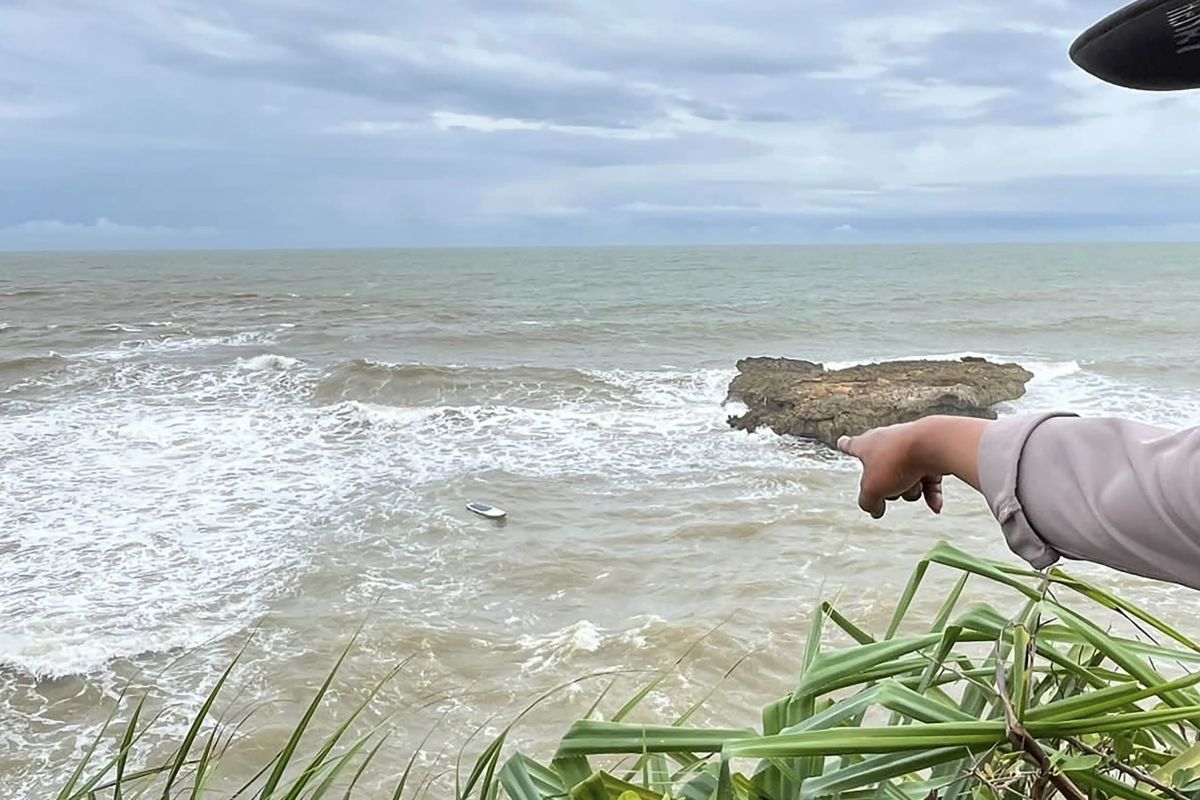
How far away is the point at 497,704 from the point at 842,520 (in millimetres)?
4655

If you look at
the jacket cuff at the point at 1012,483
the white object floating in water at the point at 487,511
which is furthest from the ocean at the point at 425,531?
the jacket cuff at the point at 1012,483

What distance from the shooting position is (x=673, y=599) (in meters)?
7.45

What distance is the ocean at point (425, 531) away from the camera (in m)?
6.12

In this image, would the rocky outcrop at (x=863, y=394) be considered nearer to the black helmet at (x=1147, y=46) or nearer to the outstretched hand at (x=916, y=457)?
the outstretched hand at (x=916, y=457)

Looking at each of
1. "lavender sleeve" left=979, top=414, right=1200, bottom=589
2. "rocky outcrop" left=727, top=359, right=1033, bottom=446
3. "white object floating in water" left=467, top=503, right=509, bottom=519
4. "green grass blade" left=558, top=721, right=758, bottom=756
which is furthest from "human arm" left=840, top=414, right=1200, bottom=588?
"rocky outcrop" left=727, top=359, right=1033, bottom=446

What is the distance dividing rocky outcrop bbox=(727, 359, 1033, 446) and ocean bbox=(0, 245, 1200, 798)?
1.34 feet

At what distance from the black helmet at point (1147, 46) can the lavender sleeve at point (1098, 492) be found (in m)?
0.33

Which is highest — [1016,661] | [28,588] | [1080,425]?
[1080,425]

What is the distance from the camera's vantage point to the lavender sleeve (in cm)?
77

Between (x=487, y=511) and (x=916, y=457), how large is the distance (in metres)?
8.78

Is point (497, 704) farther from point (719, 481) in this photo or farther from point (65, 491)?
point (65, 491)

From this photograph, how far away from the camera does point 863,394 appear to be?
1306cm

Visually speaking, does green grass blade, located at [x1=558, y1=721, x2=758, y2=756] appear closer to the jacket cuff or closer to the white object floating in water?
the jacket cuff

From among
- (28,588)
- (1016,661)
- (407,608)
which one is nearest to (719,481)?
(407,608)
